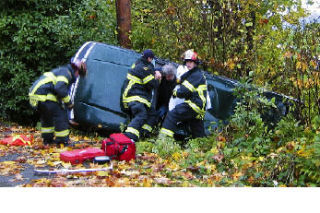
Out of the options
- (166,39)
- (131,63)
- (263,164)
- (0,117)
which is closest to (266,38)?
(166,39)

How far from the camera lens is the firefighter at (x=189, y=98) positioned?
768 cm

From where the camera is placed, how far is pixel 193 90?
7.67m

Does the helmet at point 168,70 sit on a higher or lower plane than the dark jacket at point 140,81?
higher

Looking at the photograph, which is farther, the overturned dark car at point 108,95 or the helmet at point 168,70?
the helmet at point 168,70

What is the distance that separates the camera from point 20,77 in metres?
10.2

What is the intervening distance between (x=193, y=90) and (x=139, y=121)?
3.68 ft

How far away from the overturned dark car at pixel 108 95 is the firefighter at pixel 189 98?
52 centimetres

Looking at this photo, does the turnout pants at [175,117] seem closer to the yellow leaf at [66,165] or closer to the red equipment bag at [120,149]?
the red equipment bag at [120,149]

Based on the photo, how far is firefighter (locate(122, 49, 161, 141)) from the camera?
777 centimetres

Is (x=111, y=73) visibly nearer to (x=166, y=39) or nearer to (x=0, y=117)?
(x=166, y=39)

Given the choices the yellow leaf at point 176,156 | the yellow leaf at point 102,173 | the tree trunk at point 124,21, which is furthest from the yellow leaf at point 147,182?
the tree trunk at point 124,21

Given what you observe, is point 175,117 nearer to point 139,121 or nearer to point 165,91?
point 139,121

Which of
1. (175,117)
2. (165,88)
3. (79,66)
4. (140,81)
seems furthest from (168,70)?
(79,66)

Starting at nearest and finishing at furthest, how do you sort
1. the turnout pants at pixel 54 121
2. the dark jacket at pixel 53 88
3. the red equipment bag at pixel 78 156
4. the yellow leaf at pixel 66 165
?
the yellow leaf at pixel 66 165 < the red equipment bag at pixel 78 156 < the dark jacket at pixel 53 88 < the turnout pants at pixel 54 121
